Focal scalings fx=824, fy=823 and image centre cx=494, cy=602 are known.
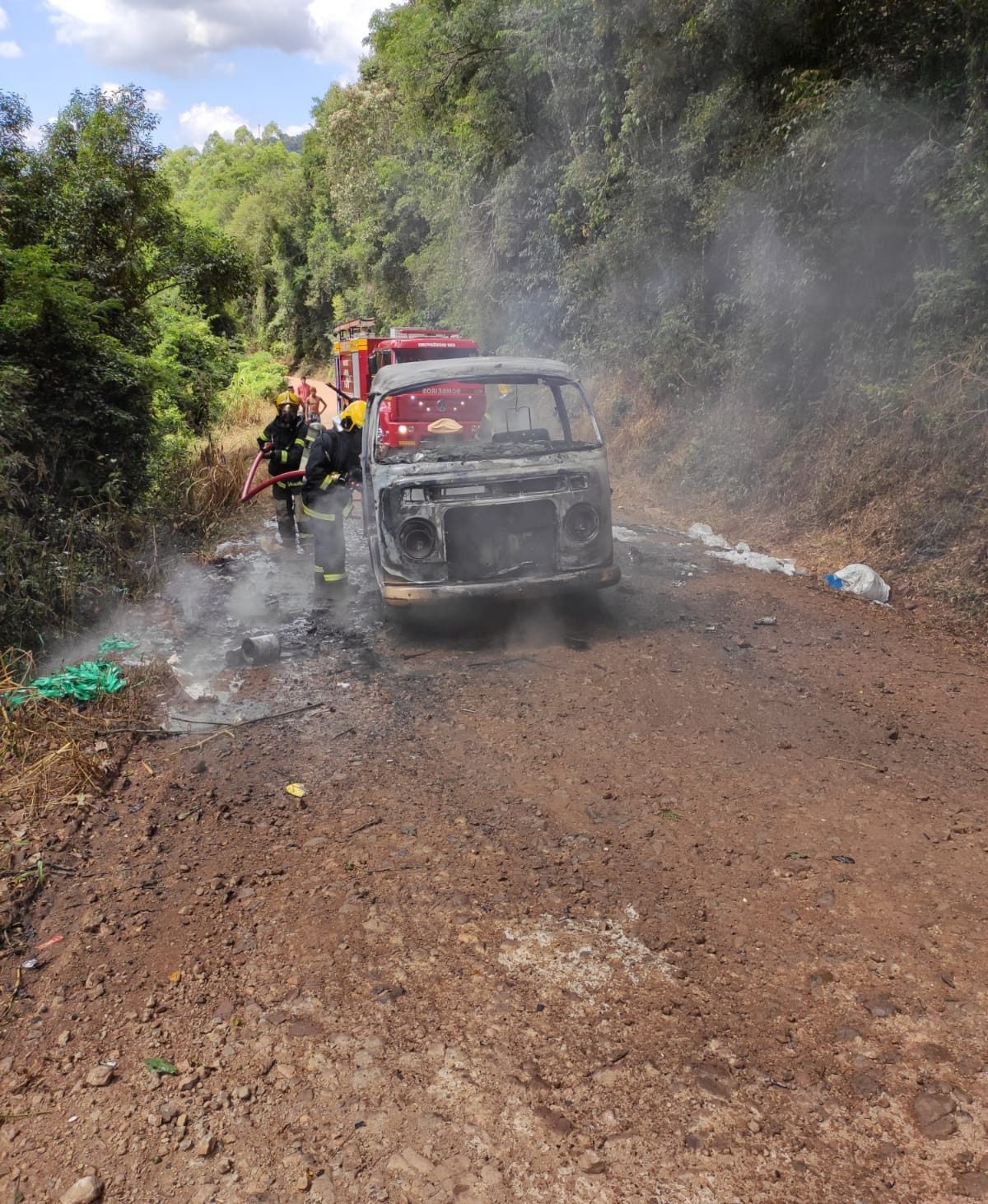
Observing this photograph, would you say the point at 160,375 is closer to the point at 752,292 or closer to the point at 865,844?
the point at 752,292

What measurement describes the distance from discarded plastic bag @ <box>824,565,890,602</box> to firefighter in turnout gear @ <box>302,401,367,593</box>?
4.37 meters

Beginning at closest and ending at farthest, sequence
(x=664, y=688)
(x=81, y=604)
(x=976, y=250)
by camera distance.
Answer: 1. (x=664, y=688)
2. (x=81, y=604)
3. (x=976, y=250)

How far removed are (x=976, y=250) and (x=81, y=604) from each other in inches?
321

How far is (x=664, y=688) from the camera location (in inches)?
203

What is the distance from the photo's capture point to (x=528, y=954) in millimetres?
2893

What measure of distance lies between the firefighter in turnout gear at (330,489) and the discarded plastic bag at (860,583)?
4374 millimetres

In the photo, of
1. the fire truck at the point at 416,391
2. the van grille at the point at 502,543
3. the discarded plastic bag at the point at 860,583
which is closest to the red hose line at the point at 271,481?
the fire truck at the point at 416,391

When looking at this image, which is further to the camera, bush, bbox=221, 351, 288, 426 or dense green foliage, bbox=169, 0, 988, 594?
bush, bbox=221, 351, 288, 426

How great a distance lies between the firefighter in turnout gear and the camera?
23.8ft

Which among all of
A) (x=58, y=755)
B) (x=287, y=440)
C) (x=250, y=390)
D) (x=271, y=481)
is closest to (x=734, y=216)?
Result: (x=287, y=440)

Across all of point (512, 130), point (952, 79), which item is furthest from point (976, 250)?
point (512, 130)

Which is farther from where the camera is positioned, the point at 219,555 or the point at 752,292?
the point at 752,292

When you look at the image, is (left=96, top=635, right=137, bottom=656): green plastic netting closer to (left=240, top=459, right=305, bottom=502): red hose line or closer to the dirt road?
the dirt road

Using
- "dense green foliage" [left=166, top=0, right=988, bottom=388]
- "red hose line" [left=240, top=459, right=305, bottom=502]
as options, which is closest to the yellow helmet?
"red hose line" [left=240, top=459, right=305, bottom=502]
